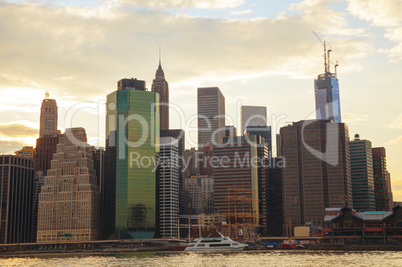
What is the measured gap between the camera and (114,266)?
147m

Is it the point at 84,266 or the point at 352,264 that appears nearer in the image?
the point at 352,264

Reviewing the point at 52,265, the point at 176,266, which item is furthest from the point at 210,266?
the point at 52,265

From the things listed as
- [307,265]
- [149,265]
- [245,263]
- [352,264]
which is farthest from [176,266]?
[352,264]

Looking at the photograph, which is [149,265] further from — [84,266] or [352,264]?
[352,264]

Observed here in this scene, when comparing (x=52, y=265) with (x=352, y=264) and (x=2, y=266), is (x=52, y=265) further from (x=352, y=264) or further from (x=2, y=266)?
(x=352, y=264)

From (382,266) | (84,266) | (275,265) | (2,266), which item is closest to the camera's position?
(382,266)

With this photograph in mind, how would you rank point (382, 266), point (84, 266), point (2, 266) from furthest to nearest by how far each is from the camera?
point (2, 266)
point (84, 266)
point (382, 266)

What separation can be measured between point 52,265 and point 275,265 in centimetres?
6503

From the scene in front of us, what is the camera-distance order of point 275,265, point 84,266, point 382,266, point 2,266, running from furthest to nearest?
point 2,266 < point 84,266 < point 275,265 < point 382,266

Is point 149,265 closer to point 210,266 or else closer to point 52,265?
point 210,266

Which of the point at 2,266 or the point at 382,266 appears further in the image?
the point at 2,266

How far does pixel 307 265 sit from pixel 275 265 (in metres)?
9.04

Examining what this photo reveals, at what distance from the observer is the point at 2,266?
167625 millimetres

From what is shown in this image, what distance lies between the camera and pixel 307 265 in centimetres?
13462
